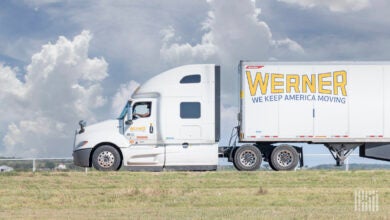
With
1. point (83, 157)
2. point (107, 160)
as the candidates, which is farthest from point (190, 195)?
point (83, 157)

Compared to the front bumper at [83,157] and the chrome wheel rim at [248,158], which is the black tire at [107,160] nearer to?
the front bumper at [83,157]

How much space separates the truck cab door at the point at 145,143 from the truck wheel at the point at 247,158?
291 centimetres

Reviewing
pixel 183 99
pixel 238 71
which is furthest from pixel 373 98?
pixel 183 99

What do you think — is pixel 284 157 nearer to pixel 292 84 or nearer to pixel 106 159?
pixel 292 84

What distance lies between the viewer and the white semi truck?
24.7 meters

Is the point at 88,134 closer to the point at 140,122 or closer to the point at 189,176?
the point at 140,122

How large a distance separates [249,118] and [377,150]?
536 centimetres

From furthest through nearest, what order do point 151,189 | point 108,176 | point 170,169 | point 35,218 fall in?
point 170,169
point 108,176
point 151,189
point 35,218

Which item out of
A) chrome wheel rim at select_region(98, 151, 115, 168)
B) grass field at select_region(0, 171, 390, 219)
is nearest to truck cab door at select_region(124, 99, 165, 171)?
chrome wheel rim at select_region(98, 151, 115, 168)

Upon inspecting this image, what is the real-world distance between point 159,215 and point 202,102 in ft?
34.3

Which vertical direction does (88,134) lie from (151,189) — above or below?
above

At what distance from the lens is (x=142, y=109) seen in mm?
25188

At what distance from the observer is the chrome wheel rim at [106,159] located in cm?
2458

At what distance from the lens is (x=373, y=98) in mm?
25547
